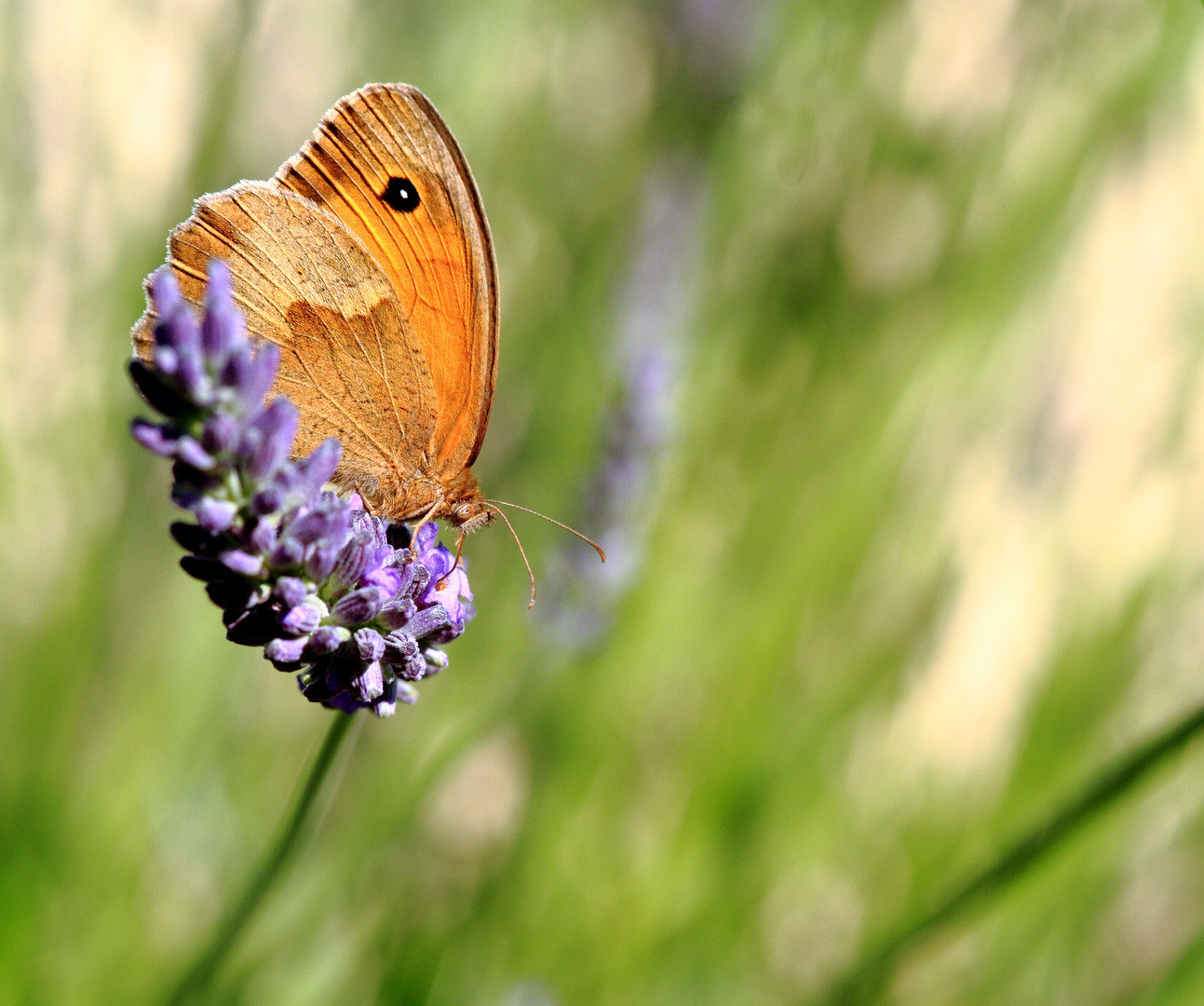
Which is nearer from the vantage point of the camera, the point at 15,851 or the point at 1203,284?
the point at 15,851

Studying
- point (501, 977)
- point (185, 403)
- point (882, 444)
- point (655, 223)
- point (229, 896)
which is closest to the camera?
point (185, 403)

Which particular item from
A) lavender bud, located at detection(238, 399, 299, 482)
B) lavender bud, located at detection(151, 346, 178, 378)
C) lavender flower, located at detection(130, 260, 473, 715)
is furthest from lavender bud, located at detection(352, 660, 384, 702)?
lavender bud, located at detection(151, 346, 178, 378)

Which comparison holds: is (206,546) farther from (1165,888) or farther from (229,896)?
(1165,888)

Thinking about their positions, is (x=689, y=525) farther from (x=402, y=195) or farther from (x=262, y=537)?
(x=262, y=537)

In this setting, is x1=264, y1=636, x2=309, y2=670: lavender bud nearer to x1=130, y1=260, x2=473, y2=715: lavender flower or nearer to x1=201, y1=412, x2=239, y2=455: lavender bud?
x1=130, y1=260, x2=473, y2=715: lavender flower

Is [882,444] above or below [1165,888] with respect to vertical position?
above

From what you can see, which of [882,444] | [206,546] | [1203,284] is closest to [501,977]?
[206,546]

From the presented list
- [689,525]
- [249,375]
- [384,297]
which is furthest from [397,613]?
[689,525]
